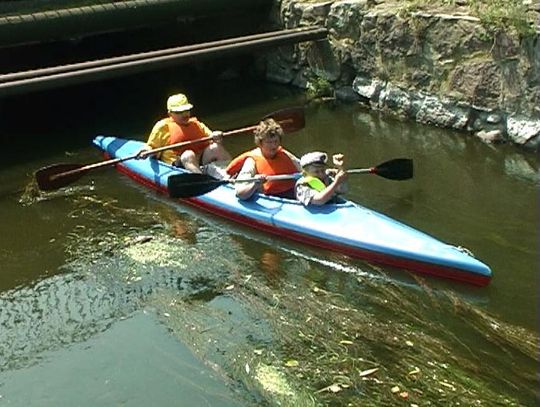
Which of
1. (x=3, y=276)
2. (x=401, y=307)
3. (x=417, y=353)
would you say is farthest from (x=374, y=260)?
(x=3, y=276)

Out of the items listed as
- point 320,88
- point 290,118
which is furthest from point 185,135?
point 320,88

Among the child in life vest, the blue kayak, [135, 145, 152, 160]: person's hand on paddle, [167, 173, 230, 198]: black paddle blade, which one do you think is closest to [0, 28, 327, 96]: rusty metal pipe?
[135, 145, 152, 160]: person's hand on paddle

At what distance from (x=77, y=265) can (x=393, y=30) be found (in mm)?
5561

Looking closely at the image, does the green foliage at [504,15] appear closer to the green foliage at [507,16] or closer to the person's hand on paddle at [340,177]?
the green foliage at [507,16]

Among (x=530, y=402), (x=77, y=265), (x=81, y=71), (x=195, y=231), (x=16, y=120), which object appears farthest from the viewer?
(x=16, y=120)

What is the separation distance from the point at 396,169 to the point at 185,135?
2.16 m

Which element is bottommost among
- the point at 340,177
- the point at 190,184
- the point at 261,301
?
the point at 261,301

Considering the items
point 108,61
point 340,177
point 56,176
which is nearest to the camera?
point 340,177

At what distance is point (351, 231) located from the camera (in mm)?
7051

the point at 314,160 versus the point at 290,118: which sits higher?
the point at 314,160

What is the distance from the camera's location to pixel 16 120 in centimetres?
1189

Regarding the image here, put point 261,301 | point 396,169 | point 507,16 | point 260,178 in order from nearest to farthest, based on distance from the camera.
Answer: point 261,301 → point 260,178 → point 396,169 → point 507,16

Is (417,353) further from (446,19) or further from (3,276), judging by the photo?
(446,19)

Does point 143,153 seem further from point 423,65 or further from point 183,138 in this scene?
point 423,65
